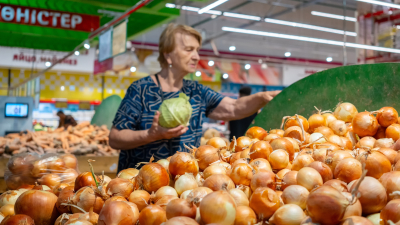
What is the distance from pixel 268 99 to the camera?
2279mm

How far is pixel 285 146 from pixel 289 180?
0.81 ft

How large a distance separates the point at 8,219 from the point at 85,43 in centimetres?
592

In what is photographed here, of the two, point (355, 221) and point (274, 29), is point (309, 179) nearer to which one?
point (355, 221)

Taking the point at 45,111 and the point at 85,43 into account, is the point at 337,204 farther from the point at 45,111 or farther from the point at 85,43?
the point at 45,111

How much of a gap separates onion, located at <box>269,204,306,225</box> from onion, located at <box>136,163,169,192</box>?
42 centimetres

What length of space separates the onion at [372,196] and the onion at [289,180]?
0.20 m

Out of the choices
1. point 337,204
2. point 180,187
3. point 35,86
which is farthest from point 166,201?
point 35,86

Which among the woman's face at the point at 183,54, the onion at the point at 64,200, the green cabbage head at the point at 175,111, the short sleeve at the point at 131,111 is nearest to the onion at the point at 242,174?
the onion at the point at 64,200

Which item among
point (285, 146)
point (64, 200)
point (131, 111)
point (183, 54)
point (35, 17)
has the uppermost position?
point (35, 17)

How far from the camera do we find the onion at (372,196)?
0.87 m

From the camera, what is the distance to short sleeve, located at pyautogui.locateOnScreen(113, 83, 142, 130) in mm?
2146

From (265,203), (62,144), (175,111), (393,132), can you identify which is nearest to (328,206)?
(265,203)

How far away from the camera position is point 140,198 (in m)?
1.09

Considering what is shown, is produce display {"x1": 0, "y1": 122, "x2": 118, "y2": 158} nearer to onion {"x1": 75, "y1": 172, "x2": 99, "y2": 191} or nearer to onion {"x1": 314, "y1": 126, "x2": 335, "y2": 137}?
onion {"x1": 75, "y1": 172, "x2": 99, "y2": 191}
